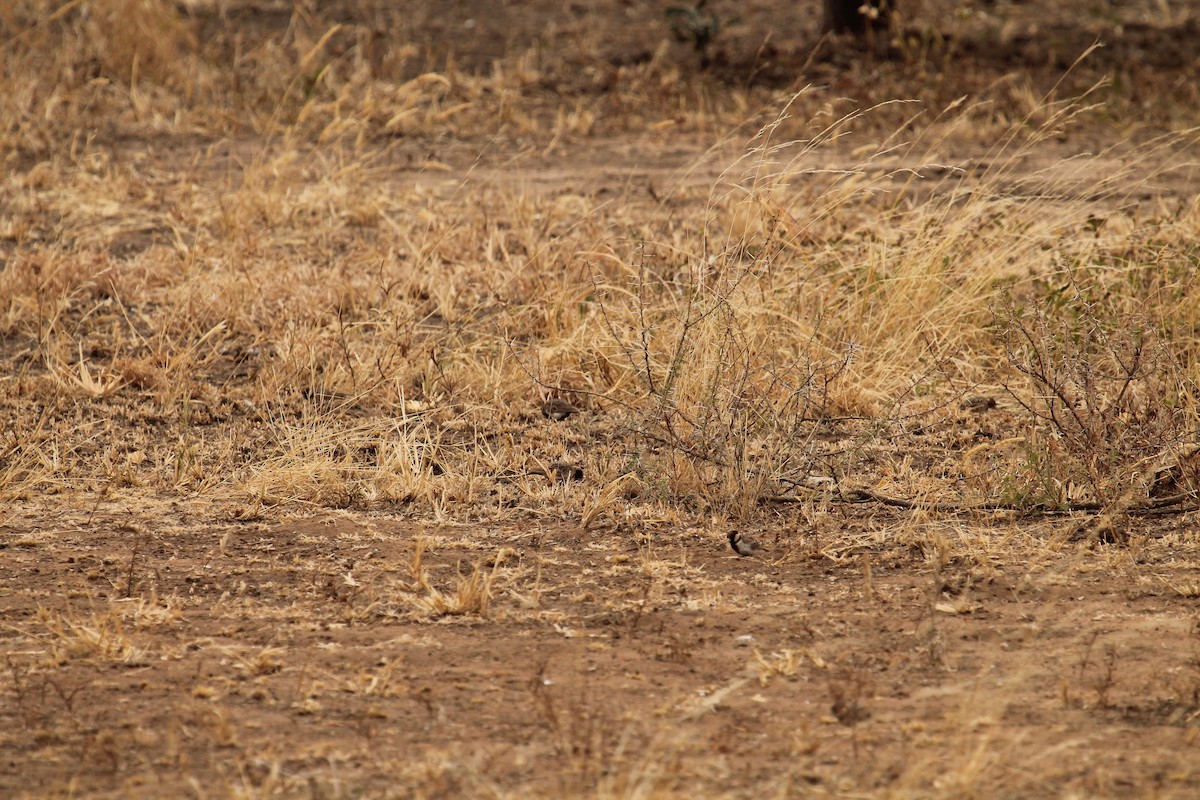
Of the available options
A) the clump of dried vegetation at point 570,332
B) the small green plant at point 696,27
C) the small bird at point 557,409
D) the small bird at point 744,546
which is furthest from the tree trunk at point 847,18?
the small bird at point 744,546

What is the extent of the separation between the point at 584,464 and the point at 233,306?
71.8 inches

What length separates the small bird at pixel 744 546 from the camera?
3576 mm

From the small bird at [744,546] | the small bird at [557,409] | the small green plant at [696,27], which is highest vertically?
the small green plant at [696,27]

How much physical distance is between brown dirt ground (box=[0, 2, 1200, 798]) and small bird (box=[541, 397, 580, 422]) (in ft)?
2.82

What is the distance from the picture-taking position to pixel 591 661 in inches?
116

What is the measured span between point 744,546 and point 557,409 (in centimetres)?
125

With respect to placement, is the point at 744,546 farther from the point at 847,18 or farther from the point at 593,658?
the point at 847,18

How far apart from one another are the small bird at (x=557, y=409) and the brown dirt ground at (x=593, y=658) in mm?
858

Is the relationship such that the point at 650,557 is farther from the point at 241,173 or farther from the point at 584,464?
the point at 241,173

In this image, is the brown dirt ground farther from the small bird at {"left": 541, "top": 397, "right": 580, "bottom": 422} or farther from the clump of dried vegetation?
the small bird at {"left": 541, "top": 397, "right": 580, "bottom": 422}

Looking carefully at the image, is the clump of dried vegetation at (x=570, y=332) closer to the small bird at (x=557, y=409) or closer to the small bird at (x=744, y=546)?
the small bird at (x=557, y=409)

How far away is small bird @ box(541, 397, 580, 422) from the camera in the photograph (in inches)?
182

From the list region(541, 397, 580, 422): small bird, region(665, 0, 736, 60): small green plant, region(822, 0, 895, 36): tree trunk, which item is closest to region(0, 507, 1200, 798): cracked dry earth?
region(541, 397, 580, 422): small bird

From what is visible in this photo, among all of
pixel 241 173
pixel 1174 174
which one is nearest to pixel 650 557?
pixel 241 173
